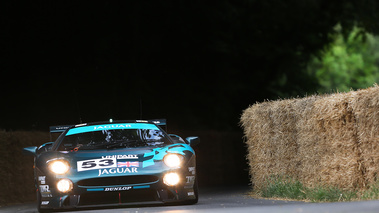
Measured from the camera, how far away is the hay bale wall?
39.7ft

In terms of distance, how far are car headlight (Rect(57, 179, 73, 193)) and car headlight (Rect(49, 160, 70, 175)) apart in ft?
0.43

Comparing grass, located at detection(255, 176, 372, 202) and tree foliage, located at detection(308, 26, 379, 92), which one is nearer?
grass, located at detection(255, 176, 372, 202)

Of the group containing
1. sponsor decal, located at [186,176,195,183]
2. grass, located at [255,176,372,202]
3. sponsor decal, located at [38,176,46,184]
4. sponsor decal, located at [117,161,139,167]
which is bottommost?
grass, located at [255,176,372,202]

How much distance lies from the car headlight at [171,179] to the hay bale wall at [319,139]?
2.85m

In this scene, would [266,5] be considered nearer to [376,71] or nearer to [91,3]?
[91,3]

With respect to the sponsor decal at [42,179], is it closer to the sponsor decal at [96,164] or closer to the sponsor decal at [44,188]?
the sponsor decal at [44,188]

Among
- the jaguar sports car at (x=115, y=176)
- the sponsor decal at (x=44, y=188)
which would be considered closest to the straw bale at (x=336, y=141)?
the jaguar sports car at (x=115, y=176)

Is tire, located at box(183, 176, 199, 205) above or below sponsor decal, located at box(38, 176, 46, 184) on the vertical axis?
below

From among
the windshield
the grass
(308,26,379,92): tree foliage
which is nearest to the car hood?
the windshield

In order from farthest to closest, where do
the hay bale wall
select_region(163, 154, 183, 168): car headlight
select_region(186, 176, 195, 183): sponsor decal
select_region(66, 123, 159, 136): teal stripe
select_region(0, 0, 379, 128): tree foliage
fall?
select_region(0, 0, 379, 128): tree foliage, select_region(66, 123, 159, 136): teal stripe, the hay bale wall, select_region(186, 176, 195, 183): sponsor decal, select_region(163, 154, 183, 168): car headlight

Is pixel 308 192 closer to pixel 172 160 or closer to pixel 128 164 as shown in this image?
pixel 172 160

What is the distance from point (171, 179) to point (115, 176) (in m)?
0.78

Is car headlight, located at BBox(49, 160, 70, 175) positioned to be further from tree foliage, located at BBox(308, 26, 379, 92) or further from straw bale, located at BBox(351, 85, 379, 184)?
tree foliage, located at BBox(308, 26, 379, 92)

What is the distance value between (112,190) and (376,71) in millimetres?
59232
